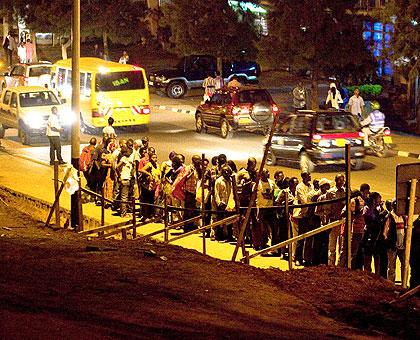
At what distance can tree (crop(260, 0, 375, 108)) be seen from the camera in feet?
111

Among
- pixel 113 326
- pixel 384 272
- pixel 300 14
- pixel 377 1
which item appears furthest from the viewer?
pixel 377 1

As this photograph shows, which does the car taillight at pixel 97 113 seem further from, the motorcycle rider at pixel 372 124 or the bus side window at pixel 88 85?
the motorcycle rider at pixel 372 124

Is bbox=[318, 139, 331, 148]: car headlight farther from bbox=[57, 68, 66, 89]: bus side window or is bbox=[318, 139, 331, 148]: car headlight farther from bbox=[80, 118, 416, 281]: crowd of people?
bbox=[57, 68, 66, 89]: bus side window

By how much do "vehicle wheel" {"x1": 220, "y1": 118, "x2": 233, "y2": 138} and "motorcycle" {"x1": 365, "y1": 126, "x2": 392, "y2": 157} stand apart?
5.11 meters

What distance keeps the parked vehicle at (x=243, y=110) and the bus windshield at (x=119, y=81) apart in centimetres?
256

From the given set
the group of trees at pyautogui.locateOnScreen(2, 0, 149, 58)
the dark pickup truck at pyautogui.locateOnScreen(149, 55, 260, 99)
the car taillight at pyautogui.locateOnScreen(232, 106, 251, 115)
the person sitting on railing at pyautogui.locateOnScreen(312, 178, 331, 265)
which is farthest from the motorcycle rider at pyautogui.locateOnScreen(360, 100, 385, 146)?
the group of trees at pyautogui.locateOnScreen(2, 0, 149, 58)

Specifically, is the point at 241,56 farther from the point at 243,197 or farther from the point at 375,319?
the point at 375,319

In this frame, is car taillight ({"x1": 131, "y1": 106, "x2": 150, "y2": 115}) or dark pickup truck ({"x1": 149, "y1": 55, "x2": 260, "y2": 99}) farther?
dark pickup truck ({"x1": 149, "y1": 55, "x2": 260, "y2": 99})

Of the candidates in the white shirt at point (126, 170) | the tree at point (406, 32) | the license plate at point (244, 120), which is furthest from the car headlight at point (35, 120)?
the white shirt at point (126, 170)

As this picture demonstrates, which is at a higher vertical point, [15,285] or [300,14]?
[300,14]

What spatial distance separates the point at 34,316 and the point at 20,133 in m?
22.8

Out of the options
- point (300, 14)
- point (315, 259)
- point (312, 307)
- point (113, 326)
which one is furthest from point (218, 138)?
point (113, 326)

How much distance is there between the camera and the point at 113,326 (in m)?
9.13

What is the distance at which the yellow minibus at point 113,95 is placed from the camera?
3147cm
